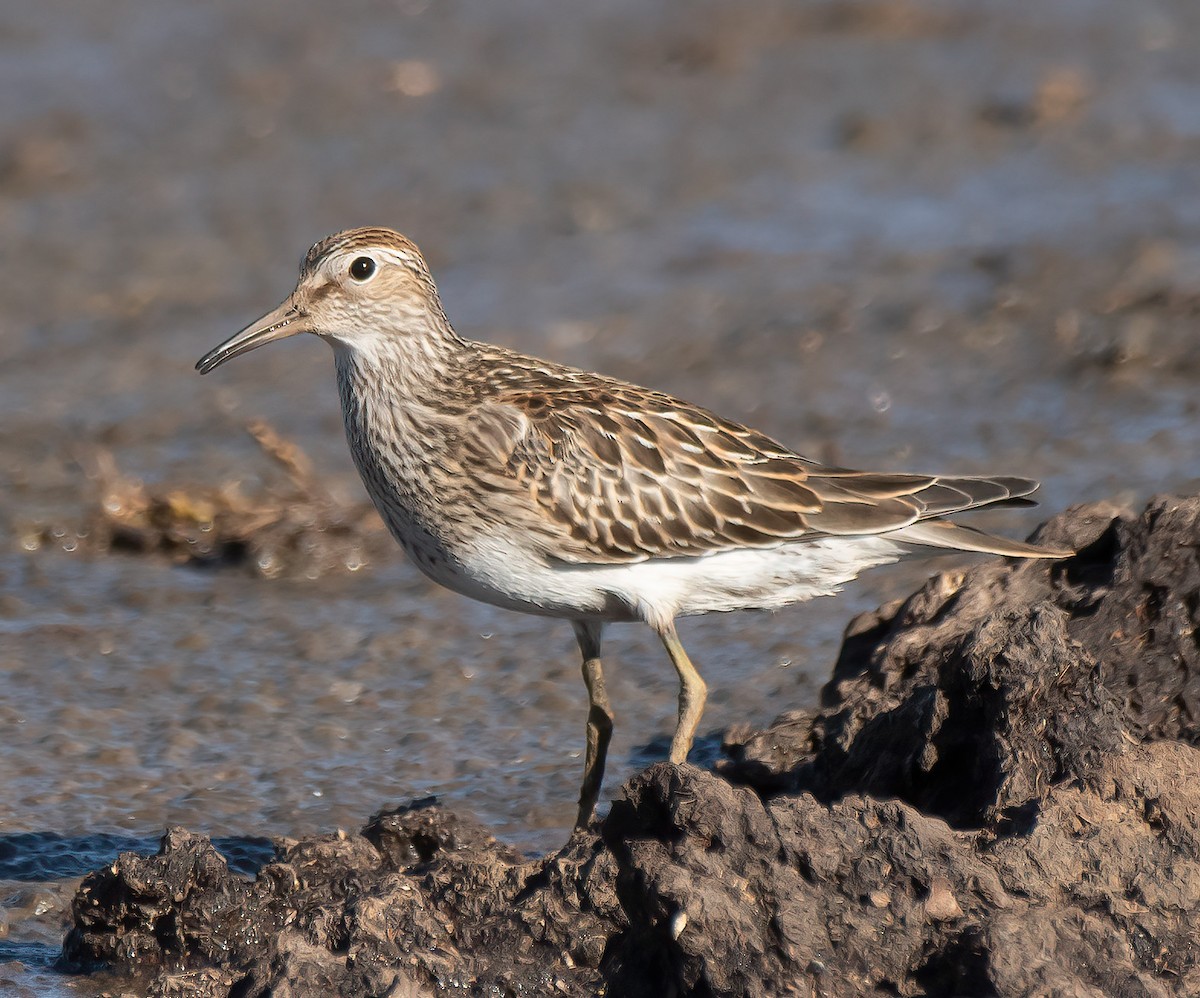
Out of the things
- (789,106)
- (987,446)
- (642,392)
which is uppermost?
(789,106)

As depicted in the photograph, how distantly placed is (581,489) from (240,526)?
122 inches

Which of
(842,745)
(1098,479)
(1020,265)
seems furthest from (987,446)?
(842,745)

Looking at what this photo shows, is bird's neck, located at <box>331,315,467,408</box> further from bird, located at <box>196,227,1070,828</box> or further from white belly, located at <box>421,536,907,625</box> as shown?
white belly, located at <box>421,536,907,625</box>

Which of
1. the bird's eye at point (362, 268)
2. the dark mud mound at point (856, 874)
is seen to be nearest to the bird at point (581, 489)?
the bird's eye at point (362, 268)

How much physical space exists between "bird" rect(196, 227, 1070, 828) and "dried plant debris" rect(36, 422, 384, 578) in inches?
85.3

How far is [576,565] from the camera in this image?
21.1 feet

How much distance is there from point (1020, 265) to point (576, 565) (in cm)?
669

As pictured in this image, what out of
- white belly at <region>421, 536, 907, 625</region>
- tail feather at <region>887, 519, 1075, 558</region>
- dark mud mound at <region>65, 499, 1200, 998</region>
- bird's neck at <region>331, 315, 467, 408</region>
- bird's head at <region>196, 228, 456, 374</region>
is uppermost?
bird's head at <region>196, 228, 456, 374</region>

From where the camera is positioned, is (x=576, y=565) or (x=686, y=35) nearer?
(x=576, y=565)

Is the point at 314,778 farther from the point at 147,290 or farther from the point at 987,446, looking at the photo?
the point at 147,290

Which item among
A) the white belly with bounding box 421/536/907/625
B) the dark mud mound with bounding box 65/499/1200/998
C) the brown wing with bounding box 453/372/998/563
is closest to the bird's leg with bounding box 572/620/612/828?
the white belly with bounding box 421/536/907/625

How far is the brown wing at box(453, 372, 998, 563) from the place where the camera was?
644 cm

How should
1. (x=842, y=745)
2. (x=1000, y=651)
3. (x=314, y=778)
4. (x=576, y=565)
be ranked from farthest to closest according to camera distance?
(x=314, y=778) → (x=576, y=565) → (x=842, y=745) → (x=1000, y=651)

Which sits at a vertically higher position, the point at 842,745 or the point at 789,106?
the point at 789,106
